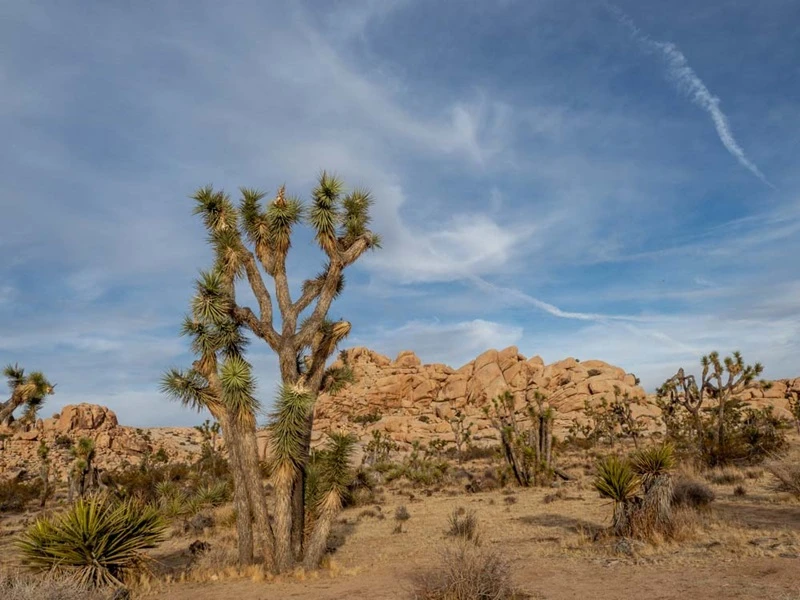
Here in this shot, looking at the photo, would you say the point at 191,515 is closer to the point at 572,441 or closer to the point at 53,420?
the point at 572,441

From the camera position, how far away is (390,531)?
1530cm

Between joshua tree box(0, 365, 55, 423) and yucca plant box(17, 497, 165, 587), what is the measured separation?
45.9 feet

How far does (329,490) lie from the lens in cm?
1076

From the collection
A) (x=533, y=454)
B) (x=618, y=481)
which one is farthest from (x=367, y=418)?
(x=618, y=481)

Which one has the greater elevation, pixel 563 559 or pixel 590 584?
pixel 590 584

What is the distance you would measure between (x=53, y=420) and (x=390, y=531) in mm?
61986

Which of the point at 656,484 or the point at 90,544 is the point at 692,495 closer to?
the point at 656,484

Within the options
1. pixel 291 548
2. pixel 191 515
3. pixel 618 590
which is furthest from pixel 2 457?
pixel 618 590

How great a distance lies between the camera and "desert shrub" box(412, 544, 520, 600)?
6.95 metres

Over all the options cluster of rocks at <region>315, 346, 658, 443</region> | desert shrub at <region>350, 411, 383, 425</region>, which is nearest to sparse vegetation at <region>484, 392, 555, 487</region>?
cluster of rocks at <region>315, 346, 658, 443</region>

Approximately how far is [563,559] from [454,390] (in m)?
67.9

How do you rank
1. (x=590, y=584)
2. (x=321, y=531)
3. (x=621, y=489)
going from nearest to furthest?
1. (x=590, y=584)
2. (x=321, y=531)
3. (x=621, y=489)

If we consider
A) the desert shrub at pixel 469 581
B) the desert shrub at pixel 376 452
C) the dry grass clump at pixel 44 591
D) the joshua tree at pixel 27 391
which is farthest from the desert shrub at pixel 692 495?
the desert shrub at pixel 376 452

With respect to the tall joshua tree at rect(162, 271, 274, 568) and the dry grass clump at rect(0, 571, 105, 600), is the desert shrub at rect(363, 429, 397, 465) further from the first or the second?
the dry grass clump at rect(0, 571, 105, 600)
